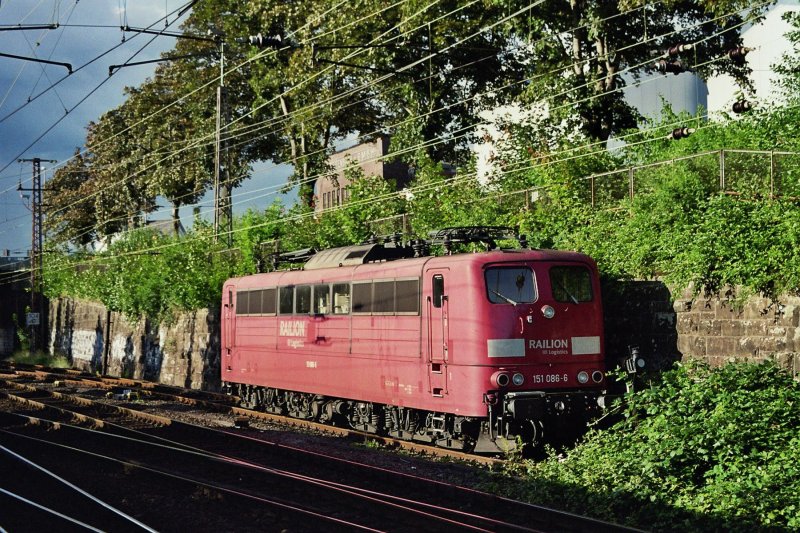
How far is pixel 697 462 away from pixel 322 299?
10311mm

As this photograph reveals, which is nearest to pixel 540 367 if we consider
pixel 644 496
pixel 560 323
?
pixel 560 323

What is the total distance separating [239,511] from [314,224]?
76.6 feet

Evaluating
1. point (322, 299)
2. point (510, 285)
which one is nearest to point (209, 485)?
point (510, 285)

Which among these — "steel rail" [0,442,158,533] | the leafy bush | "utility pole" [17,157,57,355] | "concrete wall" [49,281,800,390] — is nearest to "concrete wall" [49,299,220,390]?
"utility pole" [17,157,57,355]

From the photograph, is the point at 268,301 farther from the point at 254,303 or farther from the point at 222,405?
the point at 222,405

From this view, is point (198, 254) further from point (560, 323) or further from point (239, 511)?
point (239, 511)

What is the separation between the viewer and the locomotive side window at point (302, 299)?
22.1 metres

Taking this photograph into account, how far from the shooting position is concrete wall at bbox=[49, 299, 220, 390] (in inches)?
1544

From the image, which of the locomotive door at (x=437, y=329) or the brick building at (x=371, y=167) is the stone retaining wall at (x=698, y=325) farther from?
the brick building at (x=371, y=167)

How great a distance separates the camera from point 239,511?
12398 mm

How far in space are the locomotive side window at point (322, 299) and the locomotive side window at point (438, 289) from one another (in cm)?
440

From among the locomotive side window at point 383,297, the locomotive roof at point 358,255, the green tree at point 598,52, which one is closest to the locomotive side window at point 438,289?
the locomotive side window at point 383,297

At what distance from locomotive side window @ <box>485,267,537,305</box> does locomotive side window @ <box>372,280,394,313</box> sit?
8.36 feet

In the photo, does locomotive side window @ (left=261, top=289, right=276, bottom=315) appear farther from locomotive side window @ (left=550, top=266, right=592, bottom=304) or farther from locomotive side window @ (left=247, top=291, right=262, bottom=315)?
locomotive side window @ (left=550, top=266, right=592, bottom=304)
